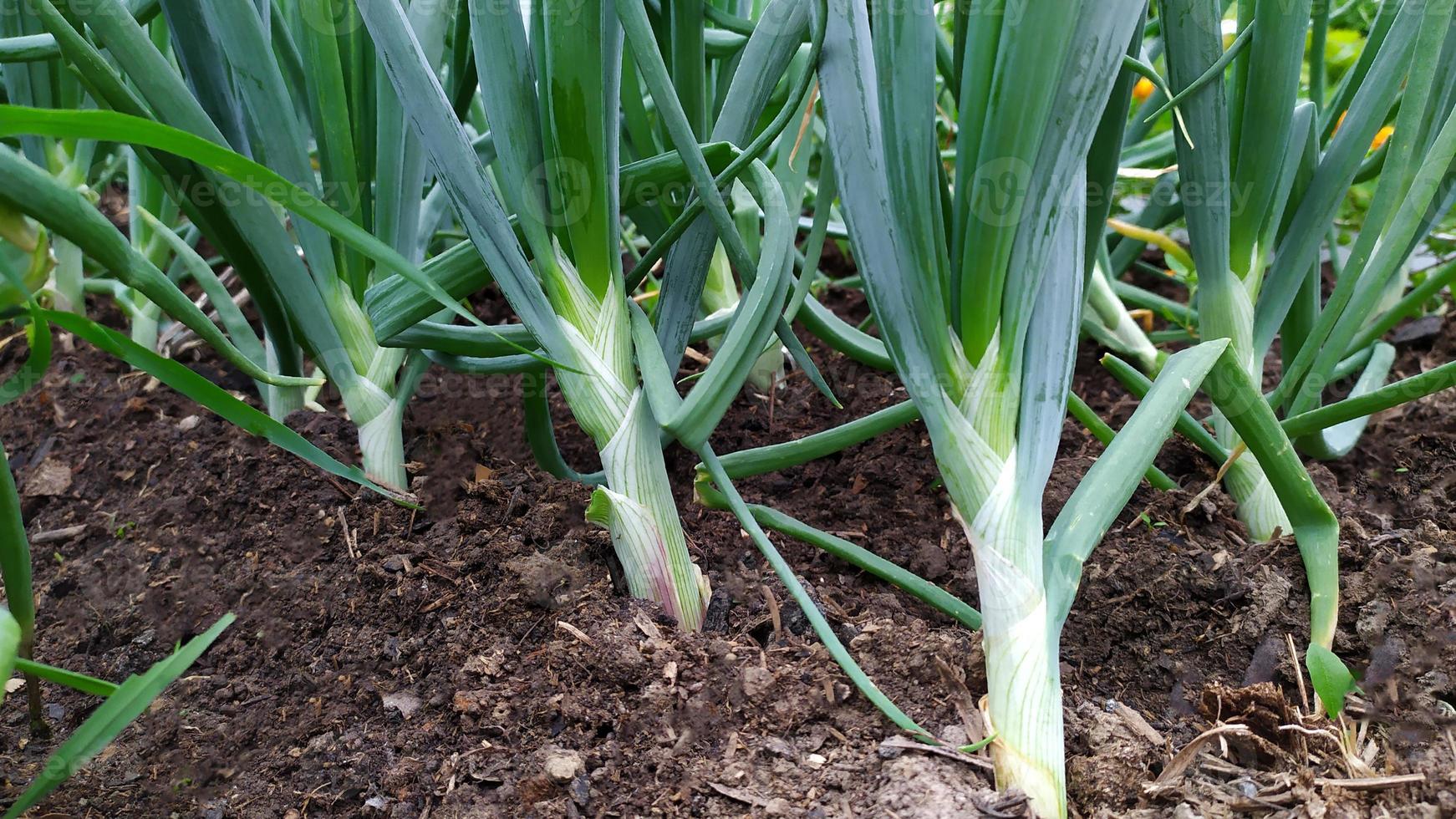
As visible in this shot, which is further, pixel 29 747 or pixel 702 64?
pixel 702 64

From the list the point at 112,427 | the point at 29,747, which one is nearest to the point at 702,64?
the point at 29,747

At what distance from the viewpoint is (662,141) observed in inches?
41.6

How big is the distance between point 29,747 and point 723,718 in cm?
61

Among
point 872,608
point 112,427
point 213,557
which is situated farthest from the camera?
point 112,427

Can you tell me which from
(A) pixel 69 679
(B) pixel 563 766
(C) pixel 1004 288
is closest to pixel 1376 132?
(C) pixel 1004 288

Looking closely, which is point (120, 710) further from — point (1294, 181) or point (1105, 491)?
point (1294, 181)

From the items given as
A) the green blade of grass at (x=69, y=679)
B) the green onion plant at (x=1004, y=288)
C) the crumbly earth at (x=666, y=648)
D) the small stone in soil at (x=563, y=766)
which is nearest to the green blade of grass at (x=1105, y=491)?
the green onion plant at (x=1004, y=288)

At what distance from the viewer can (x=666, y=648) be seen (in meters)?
0.80

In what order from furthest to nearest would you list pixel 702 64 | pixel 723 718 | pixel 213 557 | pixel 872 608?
pixel 213 557 < pixel 702 64 < pixel 872 608 < pixel 723 718

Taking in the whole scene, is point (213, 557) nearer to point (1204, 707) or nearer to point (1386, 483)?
point (1204, 707)

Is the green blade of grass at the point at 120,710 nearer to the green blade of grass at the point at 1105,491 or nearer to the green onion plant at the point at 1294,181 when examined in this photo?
the green blade of grass at the point at 1105,491

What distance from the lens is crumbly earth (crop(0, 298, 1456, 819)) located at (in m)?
0.72

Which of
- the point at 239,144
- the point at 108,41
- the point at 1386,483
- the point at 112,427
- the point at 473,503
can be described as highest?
the point at 108,41

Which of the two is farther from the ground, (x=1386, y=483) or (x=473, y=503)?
(x=1386, y=483)
